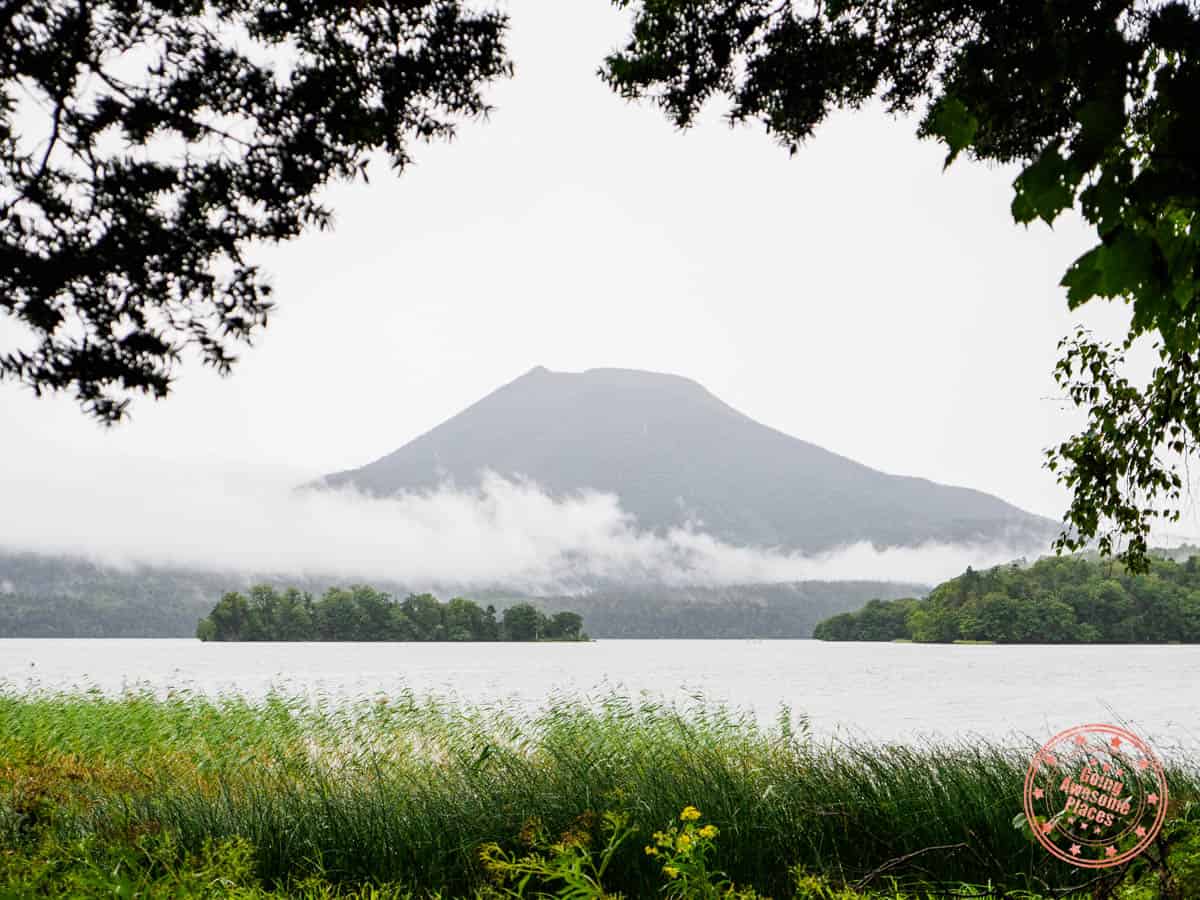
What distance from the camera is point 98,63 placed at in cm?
666

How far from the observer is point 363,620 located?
111 meters

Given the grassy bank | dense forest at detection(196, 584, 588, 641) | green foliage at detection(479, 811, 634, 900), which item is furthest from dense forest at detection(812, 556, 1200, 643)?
green foliage at detection(479, 811, 634, 900)

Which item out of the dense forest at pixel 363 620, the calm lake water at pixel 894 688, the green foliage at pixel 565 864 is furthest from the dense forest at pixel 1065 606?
the green foliage at pixel 565 864

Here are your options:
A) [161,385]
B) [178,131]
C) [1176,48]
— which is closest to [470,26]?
[178,131]

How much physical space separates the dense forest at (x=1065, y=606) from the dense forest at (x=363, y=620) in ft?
153

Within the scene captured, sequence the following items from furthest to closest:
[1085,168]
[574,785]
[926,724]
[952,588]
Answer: [952,588]
[926,724]
[574,785]
[1085,168]

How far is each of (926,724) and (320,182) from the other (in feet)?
82.6

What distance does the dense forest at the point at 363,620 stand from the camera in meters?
111

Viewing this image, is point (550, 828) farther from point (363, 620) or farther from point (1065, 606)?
point (363, 620)

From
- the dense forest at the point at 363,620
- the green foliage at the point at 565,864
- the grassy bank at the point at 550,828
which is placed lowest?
the dense forest at the point at 363,620

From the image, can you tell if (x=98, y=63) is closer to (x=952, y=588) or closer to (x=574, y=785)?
(x=574, y=785)

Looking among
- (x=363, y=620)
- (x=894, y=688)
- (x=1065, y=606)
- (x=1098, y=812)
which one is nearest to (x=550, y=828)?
(x=1098, y=812)

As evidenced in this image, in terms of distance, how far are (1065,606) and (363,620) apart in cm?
7694

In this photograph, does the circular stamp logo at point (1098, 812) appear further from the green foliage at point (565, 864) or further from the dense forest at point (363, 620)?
the dense forest at point (363, 620)
